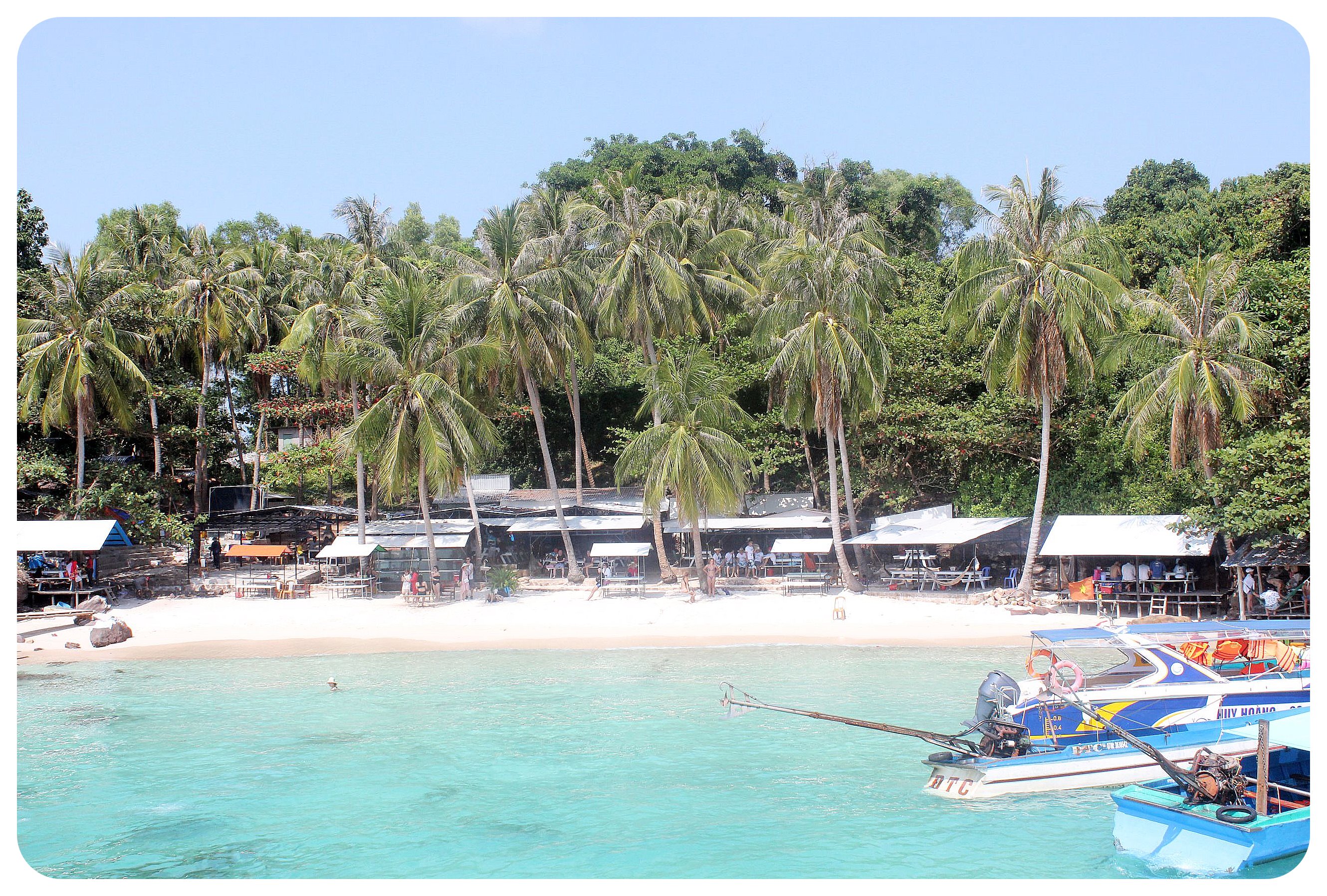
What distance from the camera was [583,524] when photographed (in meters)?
29.7

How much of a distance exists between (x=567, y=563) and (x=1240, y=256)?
1991 cm

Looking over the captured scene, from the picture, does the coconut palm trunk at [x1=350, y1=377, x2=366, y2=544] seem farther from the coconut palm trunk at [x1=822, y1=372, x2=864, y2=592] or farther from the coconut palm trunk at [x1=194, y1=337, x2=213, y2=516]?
the coconut palm trunk at [x1=822, y1=372, x2=864, y2=592]

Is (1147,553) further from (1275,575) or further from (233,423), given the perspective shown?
(233,423)

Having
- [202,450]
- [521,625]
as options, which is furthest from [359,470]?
[521,625]

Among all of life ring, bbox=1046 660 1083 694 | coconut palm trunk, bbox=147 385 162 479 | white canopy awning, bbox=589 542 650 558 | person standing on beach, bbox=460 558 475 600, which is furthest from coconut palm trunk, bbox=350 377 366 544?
life ring, bbox=1046 660 1083 694

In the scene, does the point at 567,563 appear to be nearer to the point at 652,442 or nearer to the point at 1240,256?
the point at 652,442

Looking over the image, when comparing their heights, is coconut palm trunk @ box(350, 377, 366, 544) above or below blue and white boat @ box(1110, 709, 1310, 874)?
above

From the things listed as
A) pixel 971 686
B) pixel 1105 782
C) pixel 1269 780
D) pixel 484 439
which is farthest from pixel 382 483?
pixel 1269 780

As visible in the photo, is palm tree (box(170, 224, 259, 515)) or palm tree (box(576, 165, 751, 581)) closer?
palm tree (box(576, 165, 751, 581))

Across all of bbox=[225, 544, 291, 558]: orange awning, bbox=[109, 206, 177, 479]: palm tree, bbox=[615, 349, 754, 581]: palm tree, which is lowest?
bbox=[225, 544, 291, 558]: orange awning

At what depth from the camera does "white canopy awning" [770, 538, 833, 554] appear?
2814cm

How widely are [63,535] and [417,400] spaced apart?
924 centimetres

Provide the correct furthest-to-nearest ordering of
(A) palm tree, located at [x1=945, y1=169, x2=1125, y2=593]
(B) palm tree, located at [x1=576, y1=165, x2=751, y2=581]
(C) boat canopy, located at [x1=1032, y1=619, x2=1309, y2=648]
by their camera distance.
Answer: (B) palm tree, located at [x1=576, y1=165, x2=751, y2=581]
(A) palm tree, located at [x1=945, y1=169, x2=1125, y2=593]
(C) boat canopy, located at [x1=1032, y1=619, x2=1309, y2=648]

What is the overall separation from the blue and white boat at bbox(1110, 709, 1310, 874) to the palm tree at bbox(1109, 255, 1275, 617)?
455 inches
